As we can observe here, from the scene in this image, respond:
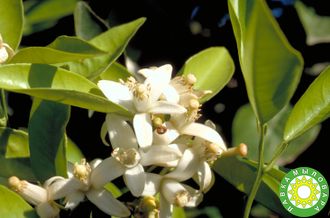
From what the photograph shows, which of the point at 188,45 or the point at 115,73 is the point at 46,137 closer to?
the point at 115,73

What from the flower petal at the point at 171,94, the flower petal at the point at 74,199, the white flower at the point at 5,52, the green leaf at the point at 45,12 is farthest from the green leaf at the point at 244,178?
the green leaf at the point at 45,12

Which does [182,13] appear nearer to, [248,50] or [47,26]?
[47,26]

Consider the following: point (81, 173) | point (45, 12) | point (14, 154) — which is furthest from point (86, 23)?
point (81, 173)

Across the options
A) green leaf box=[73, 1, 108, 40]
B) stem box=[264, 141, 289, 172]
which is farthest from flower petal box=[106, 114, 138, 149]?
green leaf box=[73, 1, 108, 40]

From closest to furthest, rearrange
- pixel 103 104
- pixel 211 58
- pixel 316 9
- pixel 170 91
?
pixel 103 104
pixel 170 91
pixel 211 58
pixel 316 9

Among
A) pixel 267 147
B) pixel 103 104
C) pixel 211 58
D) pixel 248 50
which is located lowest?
pixel 267 147

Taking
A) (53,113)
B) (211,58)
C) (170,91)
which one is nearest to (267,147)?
(211,58)

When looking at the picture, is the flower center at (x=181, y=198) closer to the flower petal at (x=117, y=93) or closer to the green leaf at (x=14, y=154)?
the flower petal at (x=117, y=93)
